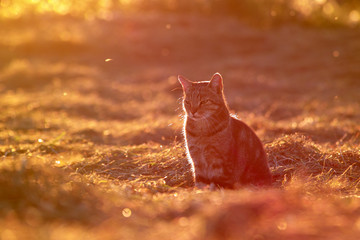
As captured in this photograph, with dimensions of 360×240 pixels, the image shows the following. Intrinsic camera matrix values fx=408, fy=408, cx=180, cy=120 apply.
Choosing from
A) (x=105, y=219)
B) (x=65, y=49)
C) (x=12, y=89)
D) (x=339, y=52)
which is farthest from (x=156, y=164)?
(x=65, y=49)

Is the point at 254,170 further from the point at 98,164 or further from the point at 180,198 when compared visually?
the point at 98,164

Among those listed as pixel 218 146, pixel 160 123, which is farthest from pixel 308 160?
pixel 160 123

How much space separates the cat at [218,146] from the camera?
210 inches

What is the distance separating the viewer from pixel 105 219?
3682mm

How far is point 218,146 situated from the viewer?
5.38 m

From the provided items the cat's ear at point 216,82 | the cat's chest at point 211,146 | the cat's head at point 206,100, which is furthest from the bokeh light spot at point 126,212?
the cat's ear at point 216,82

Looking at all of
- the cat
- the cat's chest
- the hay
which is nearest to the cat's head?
the cat

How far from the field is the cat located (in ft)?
1.26

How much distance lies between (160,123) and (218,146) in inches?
190

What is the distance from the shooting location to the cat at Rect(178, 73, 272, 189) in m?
5.34

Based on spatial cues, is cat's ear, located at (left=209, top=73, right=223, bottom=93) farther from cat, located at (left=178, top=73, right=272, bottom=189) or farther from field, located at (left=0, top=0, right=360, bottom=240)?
field, located at (left=0, top=0, right=360, bottom=240)

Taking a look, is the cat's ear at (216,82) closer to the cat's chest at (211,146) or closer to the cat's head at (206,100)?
the cat's head at (206,100)

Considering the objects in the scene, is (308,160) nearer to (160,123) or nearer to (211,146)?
(211,146)

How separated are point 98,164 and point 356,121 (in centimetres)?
719
